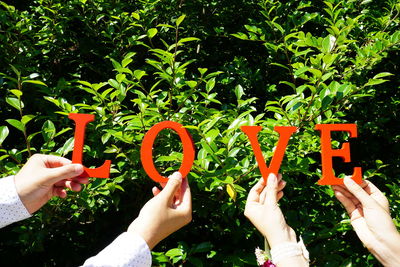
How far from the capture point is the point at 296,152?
214cm

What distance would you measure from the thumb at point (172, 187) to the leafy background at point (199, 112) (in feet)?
1.08

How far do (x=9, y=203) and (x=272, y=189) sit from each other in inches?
42.7

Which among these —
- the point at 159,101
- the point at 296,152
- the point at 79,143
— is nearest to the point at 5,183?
the point at 79,143

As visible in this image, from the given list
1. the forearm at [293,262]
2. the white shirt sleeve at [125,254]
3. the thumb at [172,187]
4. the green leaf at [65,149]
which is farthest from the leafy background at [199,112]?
the white shirt sleeve at [125,254]

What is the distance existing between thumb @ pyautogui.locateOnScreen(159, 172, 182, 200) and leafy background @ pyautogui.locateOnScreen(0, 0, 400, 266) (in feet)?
1.08

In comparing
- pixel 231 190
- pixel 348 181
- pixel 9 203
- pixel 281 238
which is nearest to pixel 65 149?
pixel 9 203

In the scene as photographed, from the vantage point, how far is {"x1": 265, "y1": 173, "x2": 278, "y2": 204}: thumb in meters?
1.50

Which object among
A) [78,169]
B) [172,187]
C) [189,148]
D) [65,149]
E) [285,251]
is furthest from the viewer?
[65,149]

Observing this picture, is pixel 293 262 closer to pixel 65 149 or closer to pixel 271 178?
pixel 271 178

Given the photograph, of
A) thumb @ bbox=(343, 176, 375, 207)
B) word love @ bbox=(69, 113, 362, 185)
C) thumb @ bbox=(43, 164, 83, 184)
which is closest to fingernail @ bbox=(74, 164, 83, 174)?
thumb @ bbox=(43, 164, 83, 184)

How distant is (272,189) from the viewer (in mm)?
1543

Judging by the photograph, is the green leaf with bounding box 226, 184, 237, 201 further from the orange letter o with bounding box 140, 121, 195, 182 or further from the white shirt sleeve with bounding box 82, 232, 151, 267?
the white shirt sleeve with bounding box 82, 232, 151, 267

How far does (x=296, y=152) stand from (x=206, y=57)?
131 centimetres

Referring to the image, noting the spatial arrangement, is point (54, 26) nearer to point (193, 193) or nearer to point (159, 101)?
point (159, 101)
